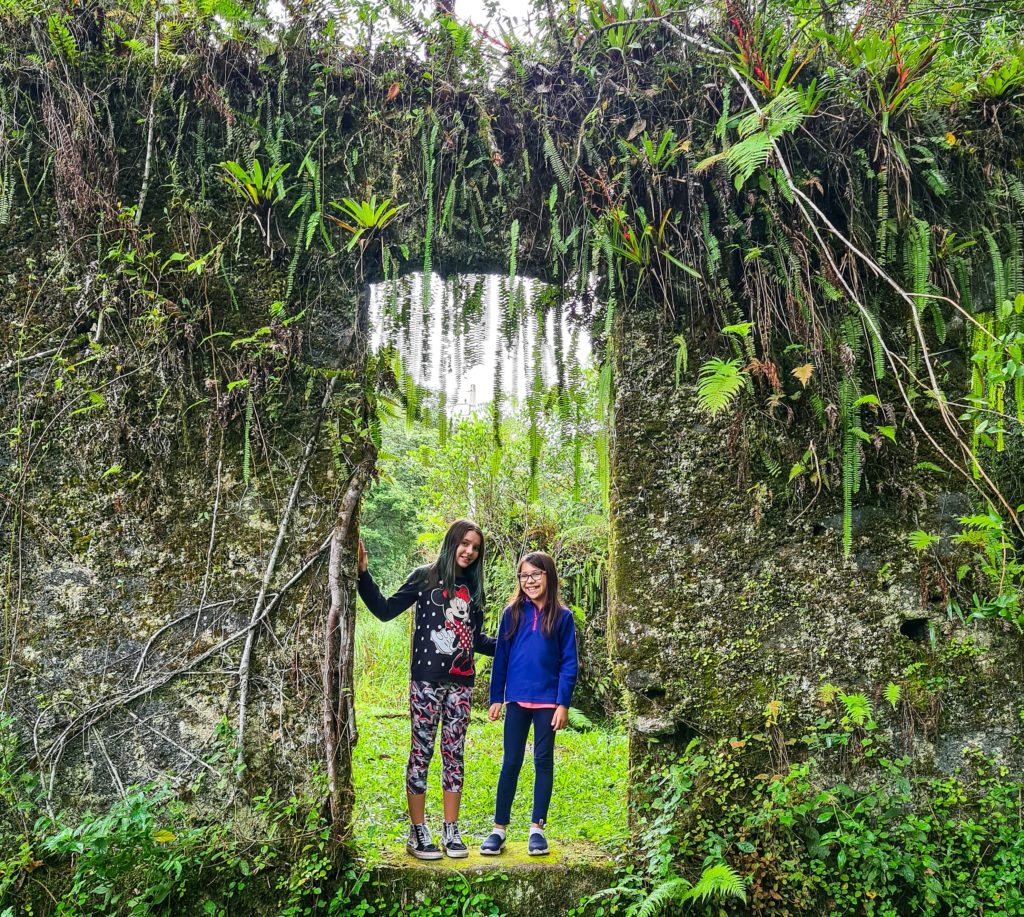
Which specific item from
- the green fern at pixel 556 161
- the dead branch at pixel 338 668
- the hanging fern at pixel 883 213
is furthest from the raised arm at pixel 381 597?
the hanging fern at pixel 883 213

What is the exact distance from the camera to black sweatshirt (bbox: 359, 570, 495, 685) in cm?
348

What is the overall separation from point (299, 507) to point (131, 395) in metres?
0.98

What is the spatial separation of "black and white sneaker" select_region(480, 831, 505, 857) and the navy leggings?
0.07 metres

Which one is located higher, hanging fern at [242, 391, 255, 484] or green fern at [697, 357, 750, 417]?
green fern at [697, 357, 750, 417]

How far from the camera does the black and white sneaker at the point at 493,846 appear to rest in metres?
3.34

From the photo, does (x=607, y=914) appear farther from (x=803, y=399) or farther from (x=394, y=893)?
(x=803, y=399)

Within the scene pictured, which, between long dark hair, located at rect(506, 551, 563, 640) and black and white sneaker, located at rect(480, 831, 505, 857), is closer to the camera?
black and white sneaker, located at rect(480, 831, 505, 857)

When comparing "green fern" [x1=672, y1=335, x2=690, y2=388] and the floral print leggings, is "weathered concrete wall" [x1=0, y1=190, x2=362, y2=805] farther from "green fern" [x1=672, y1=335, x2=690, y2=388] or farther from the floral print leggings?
"green fern" [x1=672, y1=335, x2=690, y2=388]

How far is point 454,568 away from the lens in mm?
3588

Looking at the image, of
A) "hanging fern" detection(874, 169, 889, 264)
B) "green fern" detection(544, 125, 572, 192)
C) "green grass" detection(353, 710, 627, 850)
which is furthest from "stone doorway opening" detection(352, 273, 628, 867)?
"hanging fern" detection(874, 169, 889, 264)

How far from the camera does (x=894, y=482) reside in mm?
3543

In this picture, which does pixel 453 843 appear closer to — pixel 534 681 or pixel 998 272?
pixel 534 681

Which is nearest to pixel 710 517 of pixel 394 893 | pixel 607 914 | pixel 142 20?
pixel 607 914

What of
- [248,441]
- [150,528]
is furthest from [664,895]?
[150,528]
